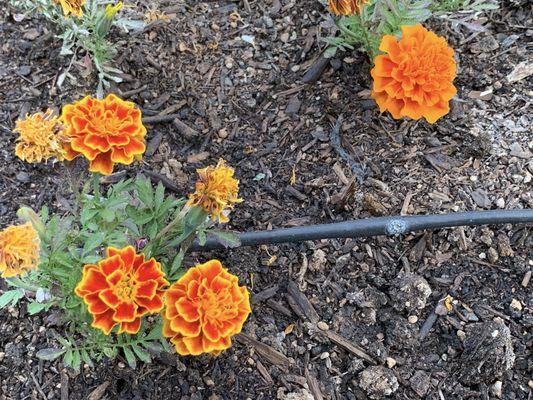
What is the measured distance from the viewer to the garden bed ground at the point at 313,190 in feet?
7.43

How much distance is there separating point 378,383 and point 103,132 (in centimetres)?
125

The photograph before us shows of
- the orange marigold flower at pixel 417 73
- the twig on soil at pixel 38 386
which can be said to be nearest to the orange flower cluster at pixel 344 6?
the orange marigold flower at pixel 417 73

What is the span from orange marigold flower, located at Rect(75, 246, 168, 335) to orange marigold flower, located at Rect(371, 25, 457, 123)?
1.21 m

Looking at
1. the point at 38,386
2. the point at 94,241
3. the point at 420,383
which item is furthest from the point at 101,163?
the point at 420,383

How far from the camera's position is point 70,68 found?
2873 mm

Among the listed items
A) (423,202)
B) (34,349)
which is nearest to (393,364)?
(423,202)

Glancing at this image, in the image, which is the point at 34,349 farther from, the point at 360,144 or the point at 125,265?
the point at 360,144

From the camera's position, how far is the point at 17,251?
1592mm

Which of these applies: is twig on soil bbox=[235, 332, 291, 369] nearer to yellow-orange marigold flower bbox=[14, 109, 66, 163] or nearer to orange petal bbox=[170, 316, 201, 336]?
orange petal bbox=[170, 316, 201, 336]

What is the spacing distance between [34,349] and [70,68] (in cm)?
125

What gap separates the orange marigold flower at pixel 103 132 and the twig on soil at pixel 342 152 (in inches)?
44.0

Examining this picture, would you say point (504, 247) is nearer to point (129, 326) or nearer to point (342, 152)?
point (342, 152)

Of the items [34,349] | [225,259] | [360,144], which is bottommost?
[34,349]

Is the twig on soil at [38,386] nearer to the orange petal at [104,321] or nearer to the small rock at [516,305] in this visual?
the orange petal at [104,321]
